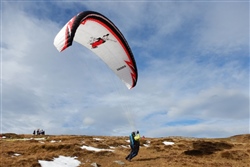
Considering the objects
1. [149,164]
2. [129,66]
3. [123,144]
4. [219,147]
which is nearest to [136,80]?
[129,66]

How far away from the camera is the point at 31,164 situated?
63.2 ft

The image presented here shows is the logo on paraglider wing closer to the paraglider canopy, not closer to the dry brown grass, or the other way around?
the paraglider canopy

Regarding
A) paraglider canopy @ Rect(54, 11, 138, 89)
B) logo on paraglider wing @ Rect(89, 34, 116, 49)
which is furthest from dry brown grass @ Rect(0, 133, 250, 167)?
logo on paraglider wing @ Rect(89, 34, 116, 49)

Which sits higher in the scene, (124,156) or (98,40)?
(98,40)

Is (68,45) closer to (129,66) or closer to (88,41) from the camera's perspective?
(88,41)

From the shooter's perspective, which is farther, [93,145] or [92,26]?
[93,145]

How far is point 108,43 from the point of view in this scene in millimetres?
23562

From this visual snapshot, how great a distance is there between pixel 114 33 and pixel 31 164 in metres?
11.6

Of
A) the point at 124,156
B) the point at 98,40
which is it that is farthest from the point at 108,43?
the point at 124,156

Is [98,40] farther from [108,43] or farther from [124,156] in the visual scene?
[124,156]

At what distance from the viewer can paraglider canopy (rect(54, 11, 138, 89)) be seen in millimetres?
22297

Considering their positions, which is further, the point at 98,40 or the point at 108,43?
the point at 108,43

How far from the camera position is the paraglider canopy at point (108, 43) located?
73.2 feet

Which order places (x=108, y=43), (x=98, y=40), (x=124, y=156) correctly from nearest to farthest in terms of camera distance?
1. (x=98, y=40)
2. (x=108, y=43)
3. (x=124, y=156)
